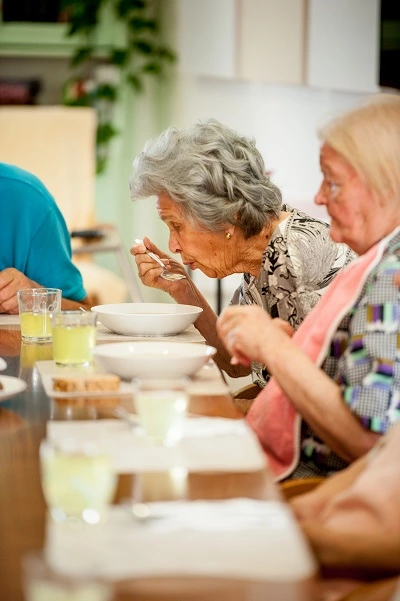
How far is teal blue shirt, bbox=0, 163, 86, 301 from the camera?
264 cm

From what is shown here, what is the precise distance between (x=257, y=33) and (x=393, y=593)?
13.0 feet

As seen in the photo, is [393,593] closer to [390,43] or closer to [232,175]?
[232,175]

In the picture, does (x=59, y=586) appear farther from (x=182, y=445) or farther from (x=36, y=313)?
(x=36, y=313)

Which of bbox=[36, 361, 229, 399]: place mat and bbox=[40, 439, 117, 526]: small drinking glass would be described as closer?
bbox=[40, 439, 117, 526]: small drinking glass

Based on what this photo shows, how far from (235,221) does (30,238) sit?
0.64 meters

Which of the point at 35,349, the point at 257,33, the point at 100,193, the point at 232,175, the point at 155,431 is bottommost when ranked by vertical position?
the point at 100,193

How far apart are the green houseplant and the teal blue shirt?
3.16 meters

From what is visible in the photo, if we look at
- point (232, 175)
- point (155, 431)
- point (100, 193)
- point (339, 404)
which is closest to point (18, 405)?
point (155, 431)

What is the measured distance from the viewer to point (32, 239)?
105 inches

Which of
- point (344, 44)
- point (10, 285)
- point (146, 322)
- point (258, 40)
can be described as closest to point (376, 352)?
point (146, 322)

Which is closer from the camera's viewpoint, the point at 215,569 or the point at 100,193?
the point at 215,569

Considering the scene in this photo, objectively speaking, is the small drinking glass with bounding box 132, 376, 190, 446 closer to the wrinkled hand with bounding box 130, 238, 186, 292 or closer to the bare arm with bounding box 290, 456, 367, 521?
the bare arm with bounding box 290, 456, 367, 521

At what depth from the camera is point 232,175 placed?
224 cm

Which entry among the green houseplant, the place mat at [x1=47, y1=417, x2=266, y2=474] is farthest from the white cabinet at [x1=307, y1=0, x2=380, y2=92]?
the place mat at [x1=47, y1=417, x2=266, y2=474]
